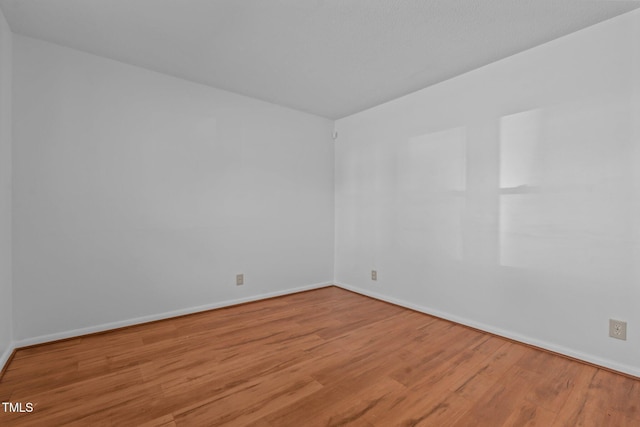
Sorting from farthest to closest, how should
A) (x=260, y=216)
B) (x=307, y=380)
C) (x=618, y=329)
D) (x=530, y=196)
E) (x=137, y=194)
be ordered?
1. (x=260, y=216)
2. (x=137, y=194)
3. (x=530, y=196)
4. (x=618, y=329)
5. (x=307, y=380)

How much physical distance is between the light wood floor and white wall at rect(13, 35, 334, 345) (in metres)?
0.38

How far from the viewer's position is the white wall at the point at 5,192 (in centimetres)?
198

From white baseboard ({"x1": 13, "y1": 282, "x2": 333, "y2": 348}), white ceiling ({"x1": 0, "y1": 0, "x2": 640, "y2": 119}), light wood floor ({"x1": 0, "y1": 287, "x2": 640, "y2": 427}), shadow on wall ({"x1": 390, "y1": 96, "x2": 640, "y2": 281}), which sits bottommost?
light wood floor ({"x1": 0, "y1": 287, "x2": 640, "y2": 427})

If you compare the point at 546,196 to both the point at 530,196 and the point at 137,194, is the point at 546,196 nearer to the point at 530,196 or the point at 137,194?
the point at 530,196

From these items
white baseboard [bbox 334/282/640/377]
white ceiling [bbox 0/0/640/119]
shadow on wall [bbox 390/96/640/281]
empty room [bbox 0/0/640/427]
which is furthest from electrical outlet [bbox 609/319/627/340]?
white ceiling [bbox 0/0/640/119]

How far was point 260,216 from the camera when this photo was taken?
3.54m

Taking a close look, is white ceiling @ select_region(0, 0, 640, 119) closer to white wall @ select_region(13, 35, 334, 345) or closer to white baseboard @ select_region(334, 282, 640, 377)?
white wall @ select_region(13, 35, 334, 345)

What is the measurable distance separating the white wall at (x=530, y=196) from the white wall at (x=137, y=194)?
1.49m

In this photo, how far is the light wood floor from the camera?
152cm

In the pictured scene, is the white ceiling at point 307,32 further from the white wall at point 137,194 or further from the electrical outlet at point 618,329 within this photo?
the electrical outlet at point 618,329

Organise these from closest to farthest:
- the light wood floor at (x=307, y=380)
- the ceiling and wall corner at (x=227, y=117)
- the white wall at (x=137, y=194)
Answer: the light wood floor at (x=307, y=380)
the ceiling and wall corner at (x=227, y=117)
the white wall at (x=137, y=194)

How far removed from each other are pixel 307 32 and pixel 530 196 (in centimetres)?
219

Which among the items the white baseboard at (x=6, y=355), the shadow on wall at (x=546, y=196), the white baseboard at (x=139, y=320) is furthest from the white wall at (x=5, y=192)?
Result: the shadow on wall at (x=546, y=196)

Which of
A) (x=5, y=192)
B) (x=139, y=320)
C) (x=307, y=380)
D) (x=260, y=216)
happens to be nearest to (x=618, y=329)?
(x=307, y=380)
